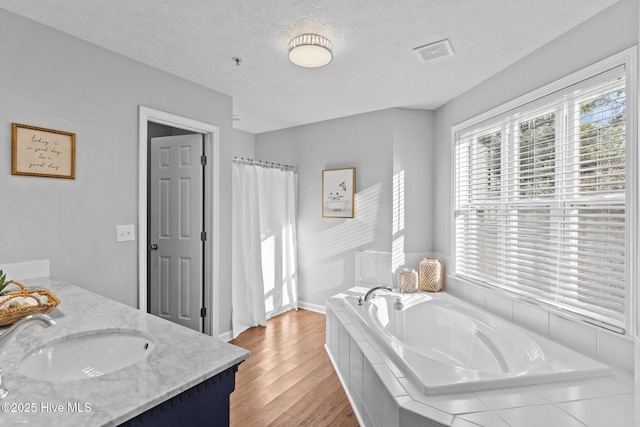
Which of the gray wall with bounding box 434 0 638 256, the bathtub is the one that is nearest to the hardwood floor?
the bathtub

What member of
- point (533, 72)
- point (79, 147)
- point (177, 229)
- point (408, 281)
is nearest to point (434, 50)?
point (533, 72)

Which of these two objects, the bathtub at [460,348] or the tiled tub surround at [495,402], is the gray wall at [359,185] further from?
the tiled tub surround at [495,402]

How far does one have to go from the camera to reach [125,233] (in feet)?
7.92

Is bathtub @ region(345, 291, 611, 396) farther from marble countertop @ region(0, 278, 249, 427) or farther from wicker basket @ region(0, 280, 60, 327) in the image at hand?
wicker basket @ region(0, 280, 60, 327)

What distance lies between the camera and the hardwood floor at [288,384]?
208 centimetres

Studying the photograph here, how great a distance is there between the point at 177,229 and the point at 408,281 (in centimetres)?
226

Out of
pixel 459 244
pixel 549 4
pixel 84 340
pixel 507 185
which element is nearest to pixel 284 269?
pixel 459 244

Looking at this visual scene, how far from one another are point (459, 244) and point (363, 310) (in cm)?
125

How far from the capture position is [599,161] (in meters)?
1.87

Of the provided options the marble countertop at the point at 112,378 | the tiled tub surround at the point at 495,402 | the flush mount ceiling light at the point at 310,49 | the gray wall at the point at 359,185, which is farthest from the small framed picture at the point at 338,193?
the marble countertop at the point at 112,378

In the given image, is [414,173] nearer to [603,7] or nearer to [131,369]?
[603,7]

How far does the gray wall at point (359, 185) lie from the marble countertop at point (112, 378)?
2.77 meters

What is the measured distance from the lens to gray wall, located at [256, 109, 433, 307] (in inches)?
142

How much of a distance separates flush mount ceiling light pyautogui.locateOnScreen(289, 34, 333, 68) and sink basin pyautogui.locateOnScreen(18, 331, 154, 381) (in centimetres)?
180
